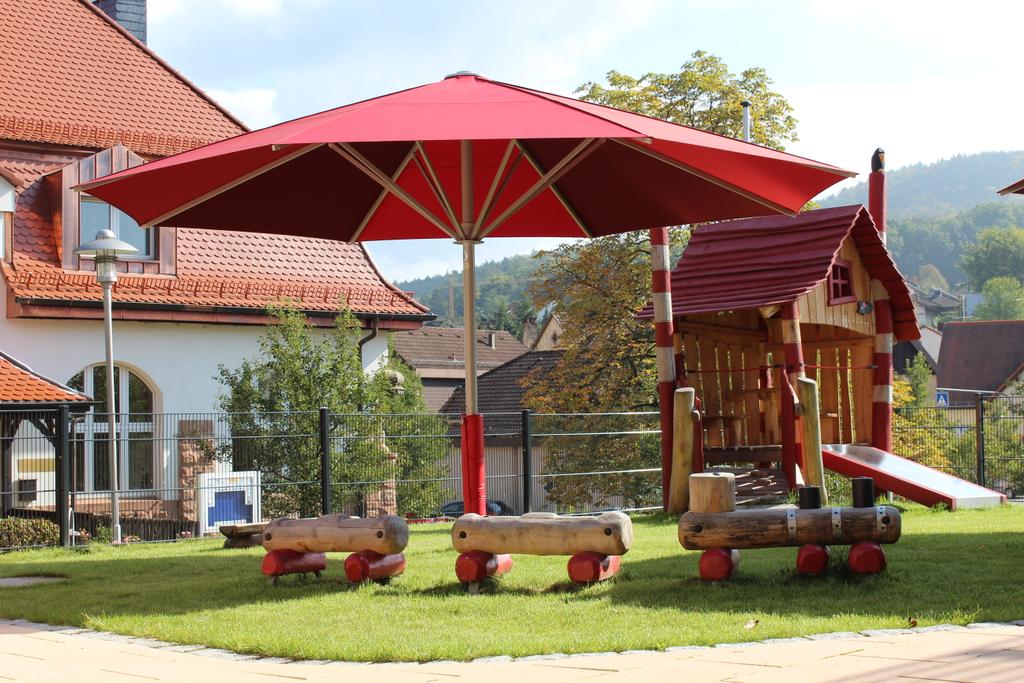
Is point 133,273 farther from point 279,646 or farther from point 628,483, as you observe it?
point 279,646

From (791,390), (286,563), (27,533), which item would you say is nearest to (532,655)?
(286,563)

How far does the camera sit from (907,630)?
7.13 meters

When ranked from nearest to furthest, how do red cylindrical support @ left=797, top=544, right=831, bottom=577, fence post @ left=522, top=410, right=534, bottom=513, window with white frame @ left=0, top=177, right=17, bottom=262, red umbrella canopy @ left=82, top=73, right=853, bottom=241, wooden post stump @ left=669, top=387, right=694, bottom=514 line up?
1. red umbrella canopy @ left=82, top=73, right=853, bottom=241
2. red cylindrical support @ left=797, top=544, right=831, bottom=577
3. wooden post stump @ left=669, top=387, right=694, bottom=514
4. fence post @ left=522, top=410, right=534, bottom=513
5. window with white frame @ left=0, top=177, right=17, bottom=262

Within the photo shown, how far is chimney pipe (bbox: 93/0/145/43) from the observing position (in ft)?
97.0

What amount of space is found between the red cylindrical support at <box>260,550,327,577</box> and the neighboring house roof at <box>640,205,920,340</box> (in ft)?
24.8

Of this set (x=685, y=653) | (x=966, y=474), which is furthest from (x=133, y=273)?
(x=685, y=653)

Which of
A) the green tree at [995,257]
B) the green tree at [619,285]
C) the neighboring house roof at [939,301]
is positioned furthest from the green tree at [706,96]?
the green tree at [995,257]

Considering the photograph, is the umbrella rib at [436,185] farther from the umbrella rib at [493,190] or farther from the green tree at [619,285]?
the green tree at [619,285]

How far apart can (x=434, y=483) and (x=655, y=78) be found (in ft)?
57.0

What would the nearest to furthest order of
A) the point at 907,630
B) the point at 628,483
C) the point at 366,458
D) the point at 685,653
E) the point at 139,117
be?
the point at 685,653 → the point at 907,630 → the point at 366,458 → the point at 139,117 → the point at 628,483

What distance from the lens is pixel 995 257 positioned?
193 metres

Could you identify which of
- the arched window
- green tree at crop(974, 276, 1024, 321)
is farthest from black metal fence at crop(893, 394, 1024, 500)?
green tree at crop(974, 276, 1024, 321)

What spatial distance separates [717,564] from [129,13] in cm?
2509

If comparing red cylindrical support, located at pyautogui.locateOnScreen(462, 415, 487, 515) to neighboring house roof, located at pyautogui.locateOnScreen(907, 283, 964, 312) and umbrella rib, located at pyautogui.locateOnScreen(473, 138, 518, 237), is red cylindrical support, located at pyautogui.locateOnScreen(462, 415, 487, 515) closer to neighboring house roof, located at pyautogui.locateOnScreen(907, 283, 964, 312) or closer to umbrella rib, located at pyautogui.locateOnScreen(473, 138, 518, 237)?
umbrella rib, located at pyautogui.locateOnScreen(473, 138, 518, 237)
